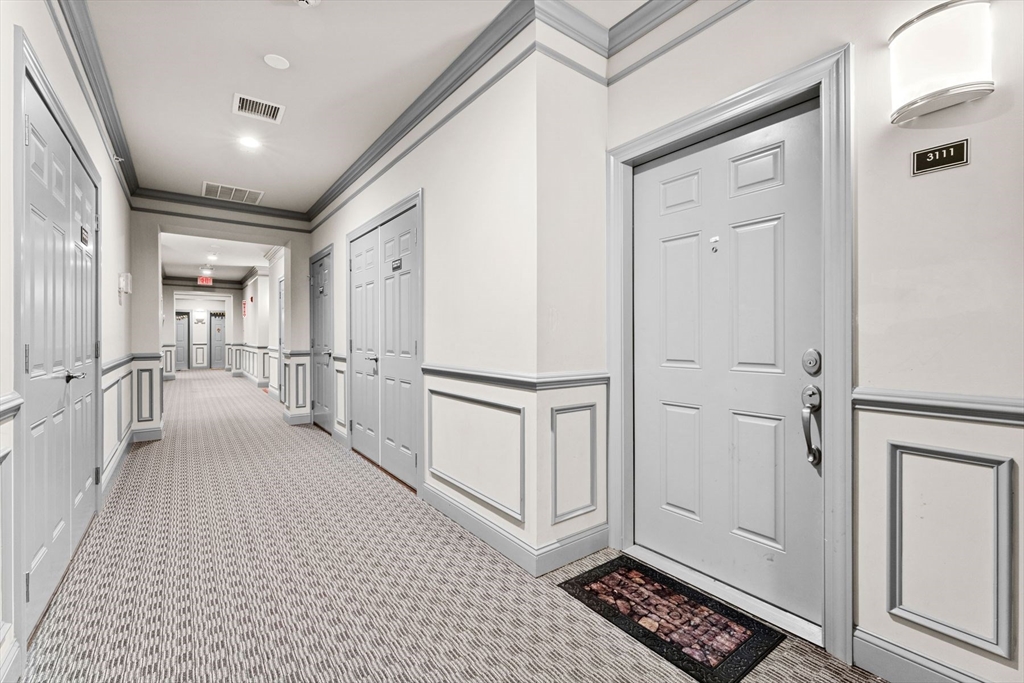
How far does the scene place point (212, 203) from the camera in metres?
5.59

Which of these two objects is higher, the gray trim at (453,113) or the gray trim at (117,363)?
the gray trim at (453,113)

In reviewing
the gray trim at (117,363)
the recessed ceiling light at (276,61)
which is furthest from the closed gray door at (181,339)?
the recessed ceiling light at (276,61)

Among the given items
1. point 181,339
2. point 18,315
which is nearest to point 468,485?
point 18,315

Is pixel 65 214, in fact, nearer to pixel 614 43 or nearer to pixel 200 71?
pixel 200 71

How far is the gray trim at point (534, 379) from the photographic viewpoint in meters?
2.28

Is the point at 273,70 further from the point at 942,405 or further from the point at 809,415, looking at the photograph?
the point at 942,405

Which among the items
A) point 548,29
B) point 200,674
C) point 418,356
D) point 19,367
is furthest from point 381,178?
point 200,674

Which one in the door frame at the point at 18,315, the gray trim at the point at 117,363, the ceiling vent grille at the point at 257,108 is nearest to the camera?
the door frame at the point at 18,315

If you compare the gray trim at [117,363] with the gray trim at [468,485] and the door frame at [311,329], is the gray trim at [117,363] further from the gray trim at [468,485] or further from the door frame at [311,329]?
the gray trim at [468,485]

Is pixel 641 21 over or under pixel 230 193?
under

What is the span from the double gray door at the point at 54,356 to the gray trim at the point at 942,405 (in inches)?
114

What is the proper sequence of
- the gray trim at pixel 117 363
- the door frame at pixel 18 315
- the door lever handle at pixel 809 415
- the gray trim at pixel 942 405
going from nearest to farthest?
1. the gray trim at pixel 942 405
2. the door frame at pixel 18 315
3. the door lever handle at pixel 809 415
4. the gray trim at pixel 117 363

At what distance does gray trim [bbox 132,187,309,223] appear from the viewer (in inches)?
205

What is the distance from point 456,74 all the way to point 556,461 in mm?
2308
